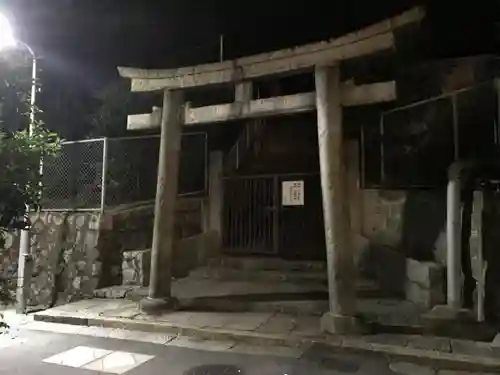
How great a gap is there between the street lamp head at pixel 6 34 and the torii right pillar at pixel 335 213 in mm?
4078

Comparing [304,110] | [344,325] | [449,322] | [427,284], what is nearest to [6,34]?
[304,110]

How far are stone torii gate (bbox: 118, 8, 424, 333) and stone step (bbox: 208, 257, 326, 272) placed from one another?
3081mm

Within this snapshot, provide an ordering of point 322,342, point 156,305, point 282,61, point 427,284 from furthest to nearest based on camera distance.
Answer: point 156,305 → point 427,284 → point 282,61 → point 322,342

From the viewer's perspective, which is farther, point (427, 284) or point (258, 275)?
point (258, 275)

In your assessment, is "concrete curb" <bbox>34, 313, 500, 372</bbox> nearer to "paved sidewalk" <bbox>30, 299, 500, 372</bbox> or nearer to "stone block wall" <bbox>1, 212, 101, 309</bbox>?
"paved sidewalk" <bbox>30, 299, 500, 372</bbox>

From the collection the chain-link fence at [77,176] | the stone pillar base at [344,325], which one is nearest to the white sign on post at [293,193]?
the stone pillar base at [344,325]

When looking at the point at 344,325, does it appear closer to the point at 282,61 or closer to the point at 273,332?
the point at 273,332

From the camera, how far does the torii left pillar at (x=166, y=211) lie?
7.48 meters

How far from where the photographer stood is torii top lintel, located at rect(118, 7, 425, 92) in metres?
5.86

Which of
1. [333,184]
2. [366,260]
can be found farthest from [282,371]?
[366,260]

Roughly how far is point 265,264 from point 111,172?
4.54m

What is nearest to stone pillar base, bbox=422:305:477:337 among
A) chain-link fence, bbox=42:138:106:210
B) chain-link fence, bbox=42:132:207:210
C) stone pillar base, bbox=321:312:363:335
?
stone pillar base, bbox=321:312:363:335

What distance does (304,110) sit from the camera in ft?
22.1

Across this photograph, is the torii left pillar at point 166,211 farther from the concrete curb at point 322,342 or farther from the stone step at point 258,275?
the stone step at point 258,275
